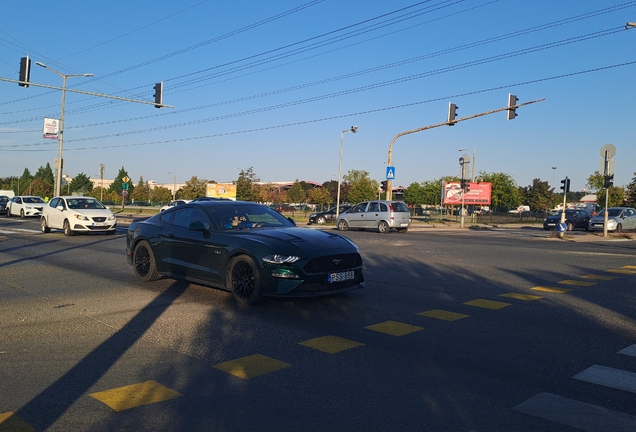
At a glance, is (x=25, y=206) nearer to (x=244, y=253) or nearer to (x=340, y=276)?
(x=244, y=253)

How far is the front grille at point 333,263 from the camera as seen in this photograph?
7.60 m

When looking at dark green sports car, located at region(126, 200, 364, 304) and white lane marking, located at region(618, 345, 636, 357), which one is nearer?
white lane marking, located at region(618, 345, 636, 357)

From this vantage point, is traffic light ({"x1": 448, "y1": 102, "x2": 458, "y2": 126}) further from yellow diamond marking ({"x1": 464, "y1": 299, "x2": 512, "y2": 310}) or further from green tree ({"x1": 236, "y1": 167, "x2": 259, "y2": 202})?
green tree ({"x1": 236, "y1": 167, "x2": 259, "y2": 202})

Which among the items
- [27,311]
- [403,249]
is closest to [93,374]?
[27,311]

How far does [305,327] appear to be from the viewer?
22.3 feet

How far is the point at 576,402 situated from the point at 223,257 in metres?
5.21

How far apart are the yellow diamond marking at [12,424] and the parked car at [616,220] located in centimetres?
3462

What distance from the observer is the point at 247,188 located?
79188mm

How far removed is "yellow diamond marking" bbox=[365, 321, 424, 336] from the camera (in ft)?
21.6

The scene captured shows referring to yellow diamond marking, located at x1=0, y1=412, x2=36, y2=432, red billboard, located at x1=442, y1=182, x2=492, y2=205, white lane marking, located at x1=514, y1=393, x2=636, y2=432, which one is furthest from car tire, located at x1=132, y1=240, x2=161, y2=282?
red billboard, located at x1=442, y1=182, x2=492, y2=205

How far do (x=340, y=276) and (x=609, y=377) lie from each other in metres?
3.78

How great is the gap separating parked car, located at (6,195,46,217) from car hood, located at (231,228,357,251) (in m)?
31.5

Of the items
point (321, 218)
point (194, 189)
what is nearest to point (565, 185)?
point (321, 218)

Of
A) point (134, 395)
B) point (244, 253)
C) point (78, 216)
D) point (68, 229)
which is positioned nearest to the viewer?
point (134, 395)
